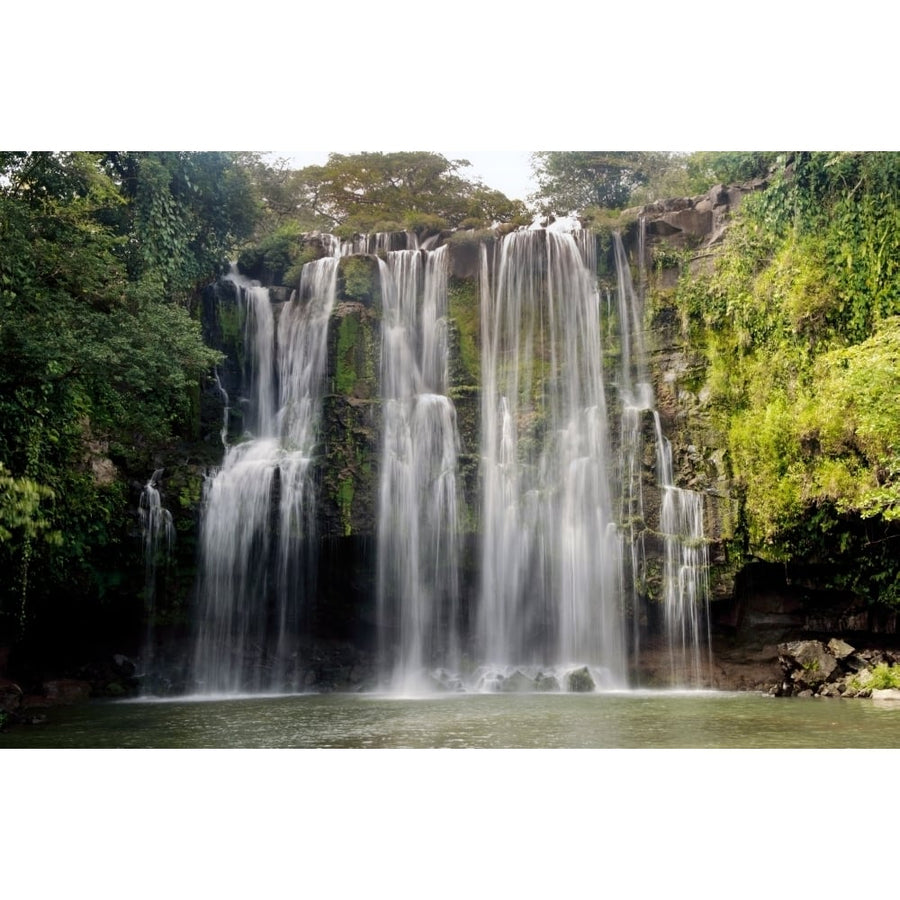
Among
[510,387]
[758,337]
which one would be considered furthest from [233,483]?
[758,337]

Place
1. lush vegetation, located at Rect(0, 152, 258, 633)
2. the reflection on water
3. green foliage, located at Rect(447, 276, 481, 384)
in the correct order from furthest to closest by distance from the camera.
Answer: green foliage, located at Rect(447, 276, 481, 384) < lush vegetation, located at Rect(0, 152, 258, 633) < the reflection on water

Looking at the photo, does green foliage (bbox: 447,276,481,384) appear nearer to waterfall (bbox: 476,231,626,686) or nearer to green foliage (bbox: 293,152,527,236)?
waterfall (bbox: 476,231,626,686)

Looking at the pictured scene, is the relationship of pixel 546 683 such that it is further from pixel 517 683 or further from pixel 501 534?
pixel 501 534

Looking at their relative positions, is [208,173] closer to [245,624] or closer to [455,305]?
[455,305]

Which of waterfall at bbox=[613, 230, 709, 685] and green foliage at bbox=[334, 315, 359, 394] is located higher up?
green foliage at bbox=[334, 315, 359, 394]

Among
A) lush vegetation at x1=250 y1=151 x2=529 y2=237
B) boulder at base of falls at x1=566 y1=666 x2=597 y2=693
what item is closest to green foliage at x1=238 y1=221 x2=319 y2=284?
lush vegetation at x1=250 y1=151 x2=529 y2=237

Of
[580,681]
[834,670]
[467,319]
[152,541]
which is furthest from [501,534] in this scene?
[152,541]

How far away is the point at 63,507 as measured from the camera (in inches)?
390

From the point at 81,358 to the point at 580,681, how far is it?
6.59 meters

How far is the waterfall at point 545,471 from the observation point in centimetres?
1112

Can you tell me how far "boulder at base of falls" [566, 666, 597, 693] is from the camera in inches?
416

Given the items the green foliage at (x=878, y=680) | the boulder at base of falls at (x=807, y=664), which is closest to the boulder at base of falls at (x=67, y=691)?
the boulder at base of falls at (x=807, y=664)

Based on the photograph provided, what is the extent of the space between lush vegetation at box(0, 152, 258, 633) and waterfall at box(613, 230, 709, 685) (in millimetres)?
5480

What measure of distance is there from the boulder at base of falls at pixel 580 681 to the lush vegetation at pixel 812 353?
2.49 metres
